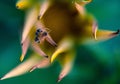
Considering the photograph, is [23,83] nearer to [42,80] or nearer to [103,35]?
[42,80]

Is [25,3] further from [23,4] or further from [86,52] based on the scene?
[86,52]

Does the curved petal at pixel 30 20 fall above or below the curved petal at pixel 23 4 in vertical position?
below

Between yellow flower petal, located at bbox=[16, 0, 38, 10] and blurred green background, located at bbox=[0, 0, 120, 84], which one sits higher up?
yellow flower petal, located at bbox=[16, 0, 38, 10]

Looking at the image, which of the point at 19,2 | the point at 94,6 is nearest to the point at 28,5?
the point at 19,2

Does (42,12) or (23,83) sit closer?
(42,12)

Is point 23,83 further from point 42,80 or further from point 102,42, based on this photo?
point 102,42

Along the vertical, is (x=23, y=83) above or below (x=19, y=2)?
below
